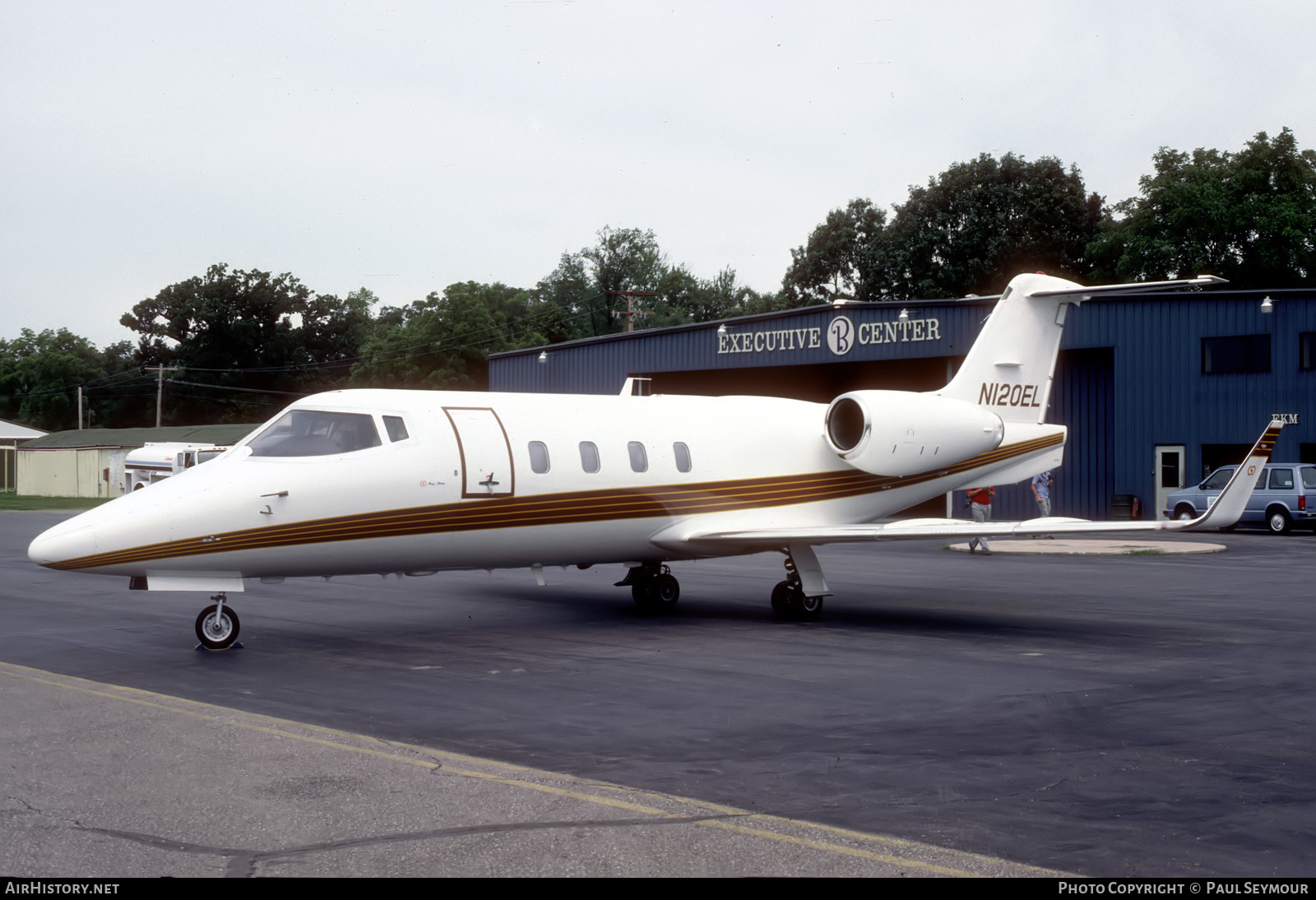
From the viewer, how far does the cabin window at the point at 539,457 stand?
14.5 m

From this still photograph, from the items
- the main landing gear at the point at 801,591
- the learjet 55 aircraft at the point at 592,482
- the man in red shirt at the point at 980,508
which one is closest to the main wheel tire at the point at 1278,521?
the man in red shirt at the point at 980,508

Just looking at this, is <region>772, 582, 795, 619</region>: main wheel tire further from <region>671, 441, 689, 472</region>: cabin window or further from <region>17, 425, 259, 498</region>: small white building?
<region>17, 425, 259, 498</region>: small white building

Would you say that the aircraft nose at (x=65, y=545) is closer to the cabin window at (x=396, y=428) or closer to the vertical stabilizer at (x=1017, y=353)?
the cabin window at (x=396, y=428)

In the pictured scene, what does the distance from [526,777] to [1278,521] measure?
1233 inches

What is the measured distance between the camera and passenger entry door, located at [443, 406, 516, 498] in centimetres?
1387

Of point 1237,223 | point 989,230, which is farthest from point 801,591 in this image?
point 989,230

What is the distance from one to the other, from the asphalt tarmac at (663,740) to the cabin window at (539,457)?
187 cm

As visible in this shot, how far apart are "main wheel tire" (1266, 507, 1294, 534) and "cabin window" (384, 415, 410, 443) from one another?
27.6 meters

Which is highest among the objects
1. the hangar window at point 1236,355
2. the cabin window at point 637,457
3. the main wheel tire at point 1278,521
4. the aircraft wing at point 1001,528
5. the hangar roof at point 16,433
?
the hangar window at point 1236,355

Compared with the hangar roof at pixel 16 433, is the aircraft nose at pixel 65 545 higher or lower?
lower

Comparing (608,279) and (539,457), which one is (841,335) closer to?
(539,457)

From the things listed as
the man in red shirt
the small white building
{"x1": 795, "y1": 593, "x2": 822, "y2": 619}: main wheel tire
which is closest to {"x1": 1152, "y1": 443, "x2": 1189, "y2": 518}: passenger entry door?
the man in red shirt

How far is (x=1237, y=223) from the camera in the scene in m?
57.6
